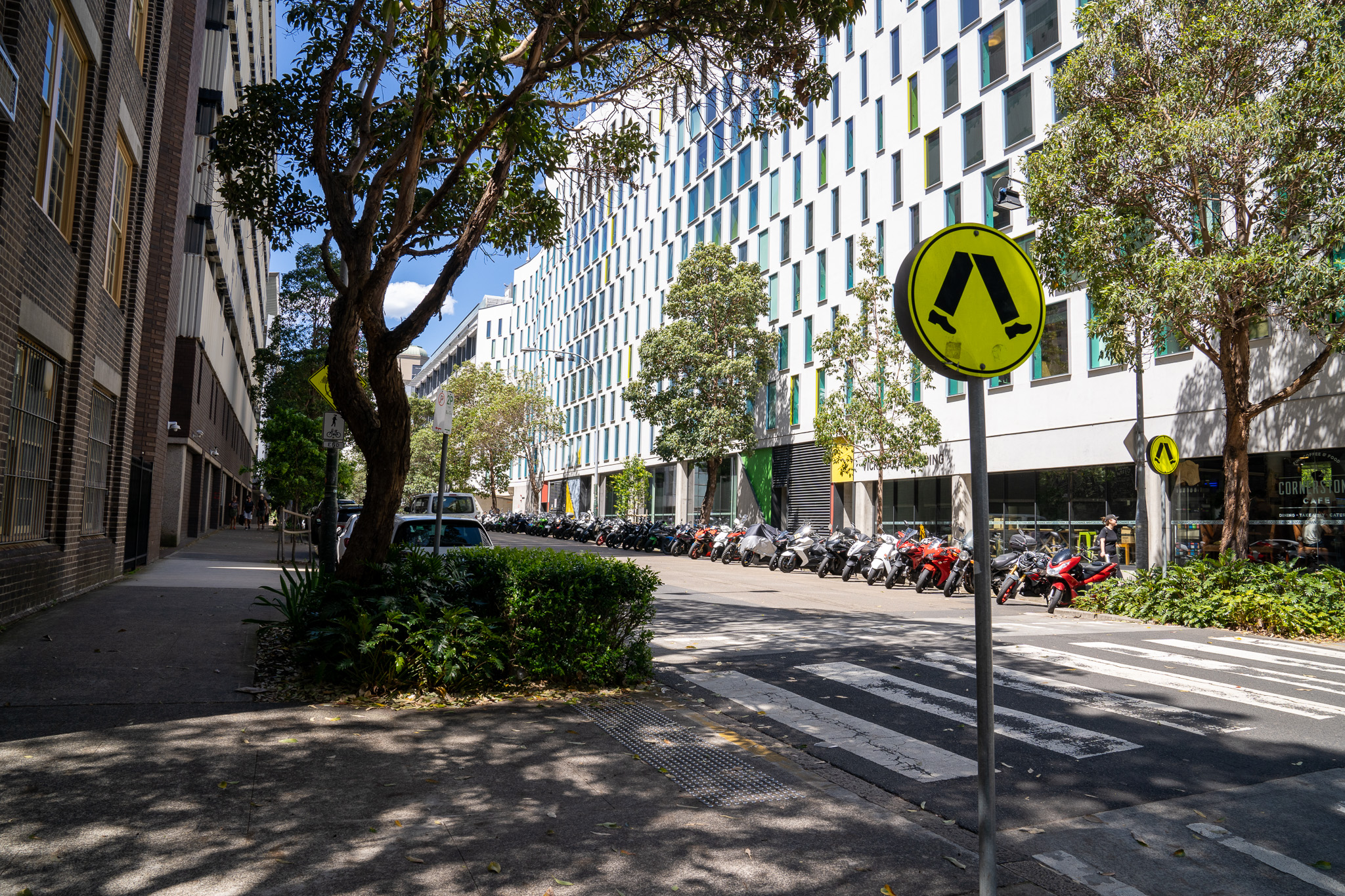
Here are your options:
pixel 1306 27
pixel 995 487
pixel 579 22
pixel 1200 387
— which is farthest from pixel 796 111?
pixel 995 487

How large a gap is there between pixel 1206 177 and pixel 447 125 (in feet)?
38.7

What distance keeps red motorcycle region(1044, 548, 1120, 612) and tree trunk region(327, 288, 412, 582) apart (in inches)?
449

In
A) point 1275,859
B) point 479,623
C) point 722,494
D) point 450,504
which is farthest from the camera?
point 722,494

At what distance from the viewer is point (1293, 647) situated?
36.8 ft

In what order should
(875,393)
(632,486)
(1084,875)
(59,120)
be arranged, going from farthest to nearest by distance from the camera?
1. (632,486)
2. (875,393)
3. (59,120)
4. (1084,875)

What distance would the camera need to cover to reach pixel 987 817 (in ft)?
11.2

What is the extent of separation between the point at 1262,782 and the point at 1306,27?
13538 millimetres

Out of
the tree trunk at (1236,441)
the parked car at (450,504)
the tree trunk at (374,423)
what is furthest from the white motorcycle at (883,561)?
the tree trunk at (374,423)

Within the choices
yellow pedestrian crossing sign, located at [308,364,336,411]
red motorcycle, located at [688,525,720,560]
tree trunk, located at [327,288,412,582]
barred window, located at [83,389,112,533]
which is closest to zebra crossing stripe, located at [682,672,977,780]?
tree trunk, located at [327,288,412,582]

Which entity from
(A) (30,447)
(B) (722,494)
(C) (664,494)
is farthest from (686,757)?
(C) (664,494)

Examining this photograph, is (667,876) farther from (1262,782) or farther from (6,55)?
(6,55)

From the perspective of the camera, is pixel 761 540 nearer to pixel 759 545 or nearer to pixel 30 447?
pixel 759 545

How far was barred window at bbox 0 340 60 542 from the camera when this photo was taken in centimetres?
928

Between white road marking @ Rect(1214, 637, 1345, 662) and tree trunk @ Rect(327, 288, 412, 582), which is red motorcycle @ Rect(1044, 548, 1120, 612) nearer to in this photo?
white road marking @ Rect(1214, 637, 1345, 662)
